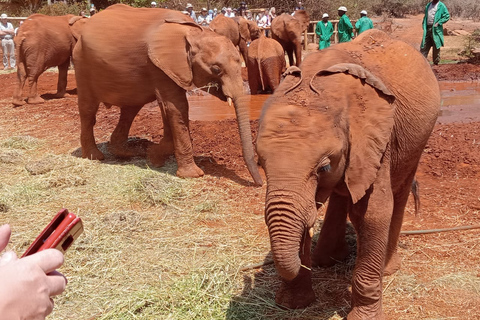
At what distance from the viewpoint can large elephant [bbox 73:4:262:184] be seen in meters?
7.52

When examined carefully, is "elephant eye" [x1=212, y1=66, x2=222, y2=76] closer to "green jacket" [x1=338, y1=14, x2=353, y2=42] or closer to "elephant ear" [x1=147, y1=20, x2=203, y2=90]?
"elephant ear" [x1=147, y1=20, x2=203, y2=90]

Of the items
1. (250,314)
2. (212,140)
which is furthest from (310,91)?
(212,140)

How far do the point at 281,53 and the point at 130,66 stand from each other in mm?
7319

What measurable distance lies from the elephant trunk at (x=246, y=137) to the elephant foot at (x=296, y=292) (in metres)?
3.13

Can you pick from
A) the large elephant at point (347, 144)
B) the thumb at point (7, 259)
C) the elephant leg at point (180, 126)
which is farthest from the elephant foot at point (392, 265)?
the thumb at point (7, 259)

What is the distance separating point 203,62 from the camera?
7570 millimetres

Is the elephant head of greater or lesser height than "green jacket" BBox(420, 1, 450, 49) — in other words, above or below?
above

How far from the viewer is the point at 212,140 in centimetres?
984

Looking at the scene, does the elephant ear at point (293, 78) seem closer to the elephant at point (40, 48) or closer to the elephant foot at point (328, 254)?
the elephant foot at point (328, 254)


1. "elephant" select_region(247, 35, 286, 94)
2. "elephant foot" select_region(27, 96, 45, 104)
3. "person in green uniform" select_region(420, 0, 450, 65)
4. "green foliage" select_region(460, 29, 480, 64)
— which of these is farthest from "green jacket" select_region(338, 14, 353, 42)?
"elephant foot" select_region(27, 96, 45, 104)

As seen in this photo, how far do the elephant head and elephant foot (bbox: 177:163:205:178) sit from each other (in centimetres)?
104

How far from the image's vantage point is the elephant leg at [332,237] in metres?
4.92

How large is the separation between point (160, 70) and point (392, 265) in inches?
182

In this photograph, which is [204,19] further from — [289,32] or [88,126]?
[88,126]
